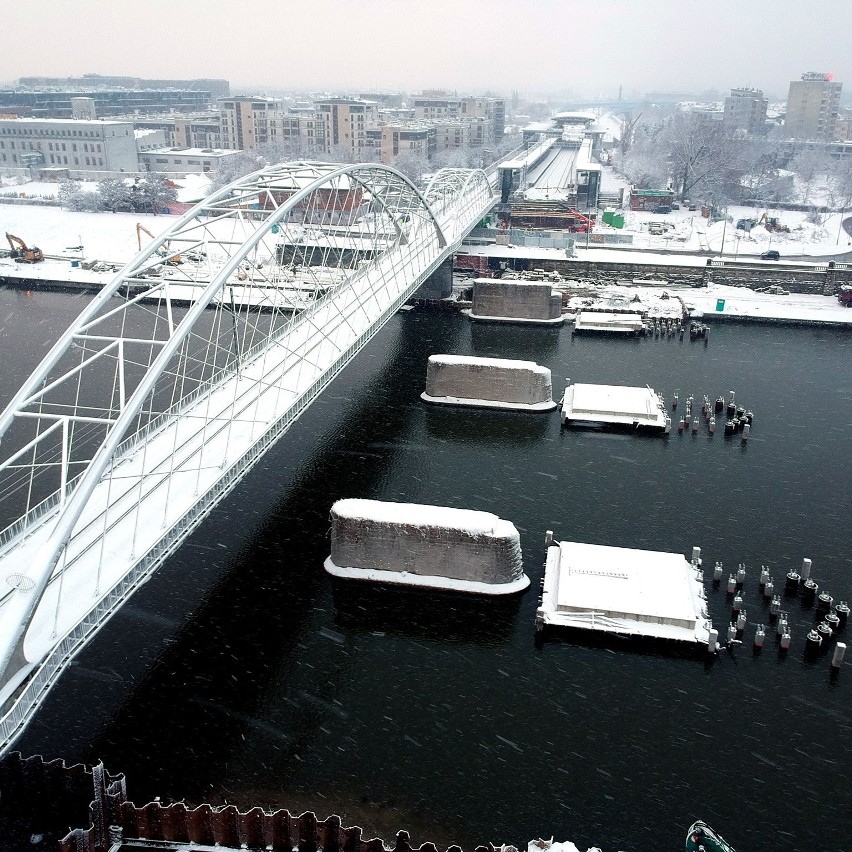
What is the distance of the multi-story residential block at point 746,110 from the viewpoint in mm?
140500

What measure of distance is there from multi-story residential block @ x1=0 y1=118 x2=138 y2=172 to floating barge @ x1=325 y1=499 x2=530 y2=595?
3349 inches

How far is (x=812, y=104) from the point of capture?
139625mm

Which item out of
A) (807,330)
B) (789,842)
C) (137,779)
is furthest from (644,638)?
(807,330)

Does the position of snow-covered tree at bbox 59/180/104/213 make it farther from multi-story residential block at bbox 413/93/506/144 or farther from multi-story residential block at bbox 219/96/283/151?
multi-story residential block at bbox 413/93/506/144

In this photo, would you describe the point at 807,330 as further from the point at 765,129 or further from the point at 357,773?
the point at 765,129

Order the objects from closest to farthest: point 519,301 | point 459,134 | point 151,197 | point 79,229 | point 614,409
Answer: point 614,409 → point 519,301 → point 79,229 → point 151,197 → point 459,134

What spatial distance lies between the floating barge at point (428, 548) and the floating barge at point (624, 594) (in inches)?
47.5

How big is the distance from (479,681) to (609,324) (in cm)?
2774

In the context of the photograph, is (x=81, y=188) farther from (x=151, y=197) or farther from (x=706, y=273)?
(x=706, y=273)

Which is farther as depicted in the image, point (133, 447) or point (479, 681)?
point (133, 447)

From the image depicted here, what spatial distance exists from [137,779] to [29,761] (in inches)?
74.0

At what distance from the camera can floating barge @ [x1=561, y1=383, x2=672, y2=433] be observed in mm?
29797

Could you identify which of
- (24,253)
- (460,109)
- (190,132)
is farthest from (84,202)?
(460,109)

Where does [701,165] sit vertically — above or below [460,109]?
below
